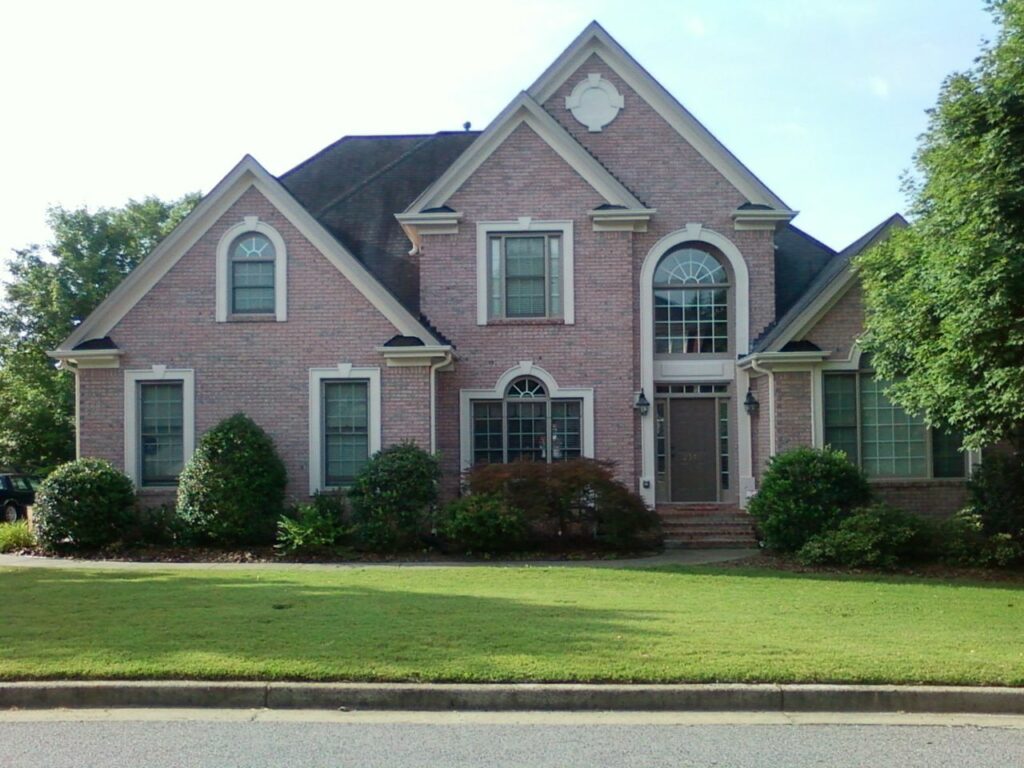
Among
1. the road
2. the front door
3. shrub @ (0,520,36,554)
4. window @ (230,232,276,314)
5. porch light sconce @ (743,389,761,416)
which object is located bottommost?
the road

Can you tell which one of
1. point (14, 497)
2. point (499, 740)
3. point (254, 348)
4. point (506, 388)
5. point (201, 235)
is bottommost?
point (499, 740)

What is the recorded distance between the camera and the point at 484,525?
16844 mm

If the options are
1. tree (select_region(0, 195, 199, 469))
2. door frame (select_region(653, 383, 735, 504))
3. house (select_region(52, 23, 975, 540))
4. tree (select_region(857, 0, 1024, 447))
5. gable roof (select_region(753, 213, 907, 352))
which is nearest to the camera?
tree (select_region(857, 0, 1024, 447))

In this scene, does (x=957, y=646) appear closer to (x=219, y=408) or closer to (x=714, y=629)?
(x=714, y=629)

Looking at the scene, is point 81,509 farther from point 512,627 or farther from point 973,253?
point 973,253

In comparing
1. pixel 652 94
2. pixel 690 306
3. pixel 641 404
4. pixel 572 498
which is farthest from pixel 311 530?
pixel 652 94

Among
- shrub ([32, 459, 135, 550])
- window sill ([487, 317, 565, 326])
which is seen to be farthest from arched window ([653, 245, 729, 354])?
shrub ([32, 459, 135, 550])

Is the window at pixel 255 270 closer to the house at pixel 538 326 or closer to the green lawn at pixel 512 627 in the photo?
the house at pixel 538 326

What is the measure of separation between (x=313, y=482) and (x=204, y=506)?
200 centimetres

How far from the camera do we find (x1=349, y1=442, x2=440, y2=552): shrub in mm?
17375

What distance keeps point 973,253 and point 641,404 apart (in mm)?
7796

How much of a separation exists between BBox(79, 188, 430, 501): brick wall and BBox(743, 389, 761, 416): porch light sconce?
5884 mm

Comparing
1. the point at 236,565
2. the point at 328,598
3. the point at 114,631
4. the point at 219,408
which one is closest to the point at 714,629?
the point at 328,598

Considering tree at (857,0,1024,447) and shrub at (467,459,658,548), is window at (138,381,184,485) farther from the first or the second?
tree at (857,0,1024,447)
